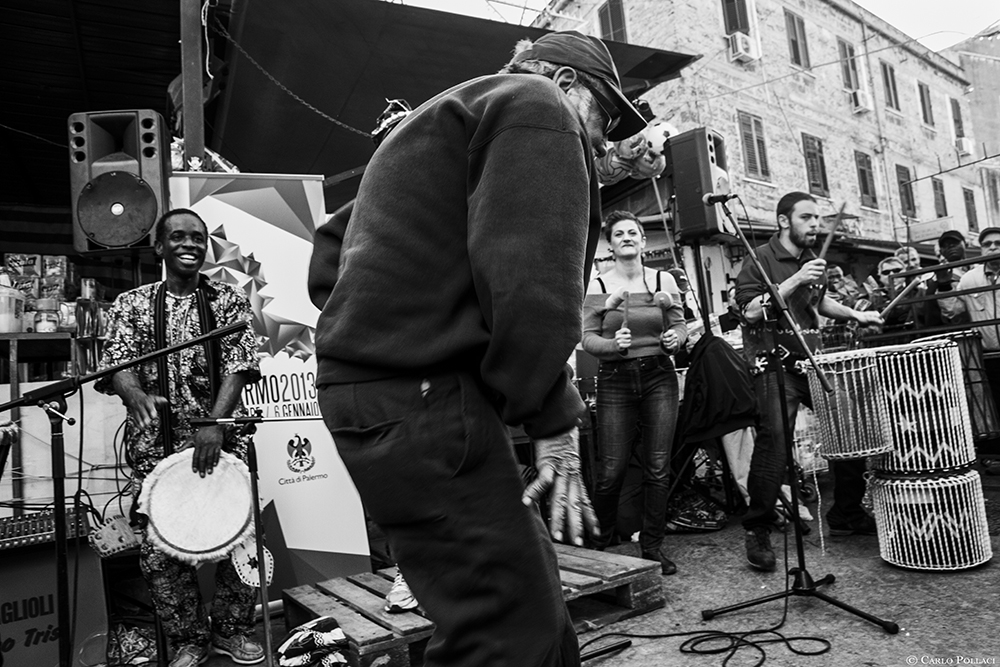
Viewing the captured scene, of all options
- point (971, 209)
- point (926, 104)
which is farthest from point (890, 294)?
point (971, 209)

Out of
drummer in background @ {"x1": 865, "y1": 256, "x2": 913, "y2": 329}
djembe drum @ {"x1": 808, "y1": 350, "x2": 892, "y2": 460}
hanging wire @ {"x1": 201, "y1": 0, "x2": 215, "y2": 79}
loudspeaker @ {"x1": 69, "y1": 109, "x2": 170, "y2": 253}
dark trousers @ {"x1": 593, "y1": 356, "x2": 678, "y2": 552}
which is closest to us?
djembe drum @ {"x1": 808, "y1": 350, "x2": 892, "y2": 460}

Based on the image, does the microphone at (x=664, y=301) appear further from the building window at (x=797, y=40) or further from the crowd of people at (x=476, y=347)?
the building window at (x=797, y=40)

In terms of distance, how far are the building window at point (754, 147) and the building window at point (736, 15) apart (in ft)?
7.52

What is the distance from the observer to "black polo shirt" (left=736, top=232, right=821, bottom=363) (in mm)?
4723

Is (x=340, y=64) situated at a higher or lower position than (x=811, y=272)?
higher

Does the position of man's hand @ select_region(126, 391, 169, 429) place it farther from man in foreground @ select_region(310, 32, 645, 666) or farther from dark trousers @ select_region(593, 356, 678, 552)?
dark trousers @ select_region(593, 356, 678, 552)

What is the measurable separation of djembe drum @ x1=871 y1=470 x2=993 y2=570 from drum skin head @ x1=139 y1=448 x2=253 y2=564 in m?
3.60

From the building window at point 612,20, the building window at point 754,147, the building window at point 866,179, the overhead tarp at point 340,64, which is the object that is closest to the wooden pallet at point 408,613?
the overhead tarp at point 340,64

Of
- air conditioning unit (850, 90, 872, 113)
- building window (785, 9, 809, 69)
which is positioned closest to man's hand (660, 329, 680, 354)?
building window (785, 9, 809, 69)

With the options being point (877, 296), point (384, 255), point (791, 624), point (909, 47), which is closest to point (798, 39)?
point (909, 47)

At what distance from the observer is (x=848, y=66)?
72.2 feet

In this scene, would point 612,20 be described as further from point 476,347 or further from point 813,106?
point 476,347

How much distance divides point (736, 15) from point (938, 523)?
17.7 meters

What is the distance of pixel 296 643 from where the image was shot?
123 inches
